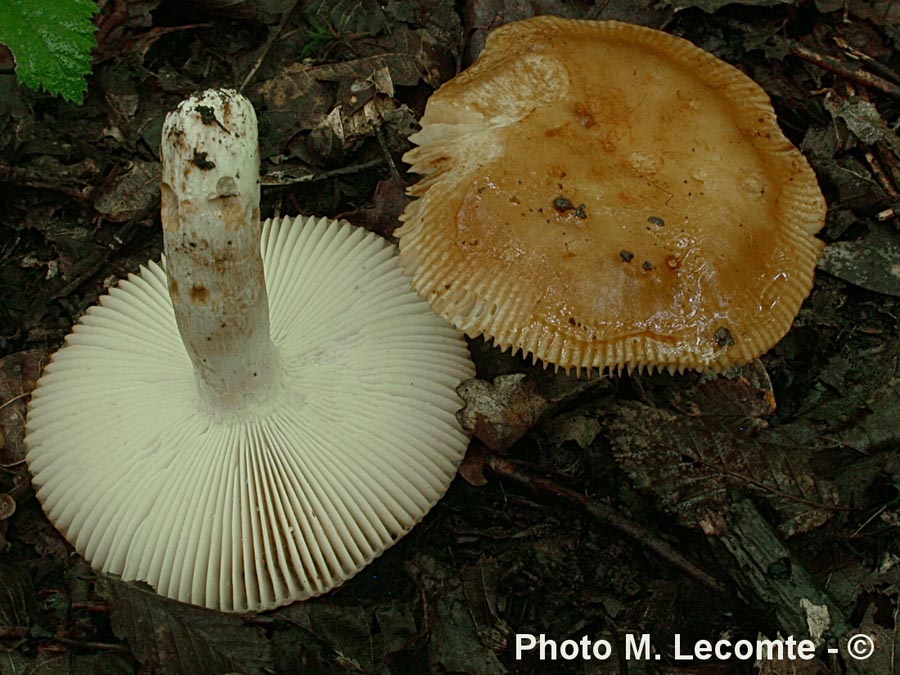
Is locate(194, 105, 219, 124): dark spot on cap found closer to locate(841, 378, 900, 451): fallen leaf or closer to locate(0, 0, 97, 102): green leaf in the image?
locate(0, 0, 97, 102): green leaf

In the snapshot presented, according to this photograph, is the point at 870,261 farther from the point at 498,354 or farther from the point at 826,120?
the point at 498,354

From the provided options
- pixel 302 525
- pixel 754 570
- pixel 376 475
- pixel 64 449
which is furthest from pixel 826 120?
pixel 64 449

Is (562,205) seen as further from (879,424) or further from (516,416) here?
(879,424)

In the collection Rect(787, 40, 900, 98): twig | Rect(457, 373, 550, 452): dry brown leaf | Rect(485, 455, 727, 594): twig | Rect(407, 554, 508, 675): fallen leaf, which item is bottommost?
Rect(407, 554, 508, 675): fallen leaf

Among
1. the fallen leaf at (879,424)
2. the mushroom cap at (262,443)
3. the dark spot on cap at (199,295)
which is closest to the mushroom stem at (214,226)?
the dark spot on cap at (199,295)

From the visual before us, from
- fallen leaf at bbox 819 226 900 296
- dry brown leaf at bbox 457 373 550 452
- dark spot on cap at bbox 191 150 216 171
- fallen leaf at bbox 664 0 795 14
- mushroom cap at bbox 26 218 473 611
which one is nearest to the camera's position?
dark spot on cap at bbox 191 150 216 171

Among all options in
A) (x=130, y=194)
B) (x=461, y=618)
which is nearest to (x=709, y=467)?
(x=461, y=618)

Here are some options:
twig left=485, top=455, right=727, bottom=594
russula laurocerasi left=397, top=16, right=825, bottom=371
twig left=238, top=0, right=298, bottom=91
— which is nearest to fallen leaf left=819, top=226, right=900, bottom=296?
russula laurocerasi left=397, top=16, right=825, bottom=371
